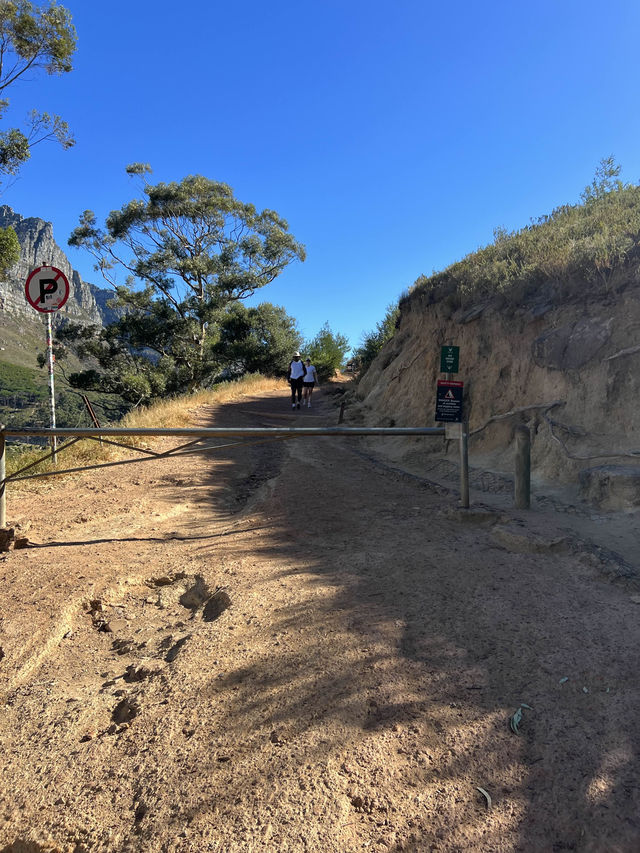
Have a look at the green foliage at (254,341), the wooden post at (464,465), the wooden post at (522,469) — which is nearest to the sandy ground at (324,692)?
the wooden post at (464,465)

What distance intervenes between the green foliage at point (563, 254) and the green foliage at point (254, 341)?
16764 mm

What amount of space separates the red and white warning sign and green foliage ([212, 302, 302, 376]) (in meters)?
19.5

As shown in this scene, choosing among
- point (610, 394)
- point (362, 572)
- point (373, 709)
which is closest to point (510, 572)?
point (362, 572)

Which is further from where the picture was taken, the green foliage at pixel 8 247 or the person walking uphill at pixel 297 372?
the person walking uphill at pixel 297 372

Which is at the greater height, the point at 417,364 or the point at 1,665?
the point at 417,364

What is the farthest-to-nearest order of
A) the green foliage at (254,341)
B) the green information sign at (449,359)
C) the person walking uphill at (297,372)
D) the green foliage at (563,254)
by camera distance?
the green foliage at (254,341)
the person walking uphill at (297,372)
the green foliage at (563,254)
the green information sign at (449,359)

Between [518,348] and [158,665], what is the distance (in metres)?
7.31

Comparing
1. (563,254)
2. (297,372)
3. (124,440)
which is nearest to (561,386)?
(563,254)

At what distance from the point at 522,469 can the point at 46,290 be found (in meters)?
6.93

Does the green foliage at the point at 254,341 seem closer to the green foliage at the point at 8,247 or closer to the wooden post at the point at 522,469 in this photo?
the green foliage at the point at 8,247

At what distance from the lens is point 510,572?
3.71 meters

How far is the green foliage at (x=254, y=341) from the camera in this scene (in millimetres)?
28094

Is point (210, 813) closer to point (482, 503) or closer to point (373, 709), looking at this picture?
point (373, 709)

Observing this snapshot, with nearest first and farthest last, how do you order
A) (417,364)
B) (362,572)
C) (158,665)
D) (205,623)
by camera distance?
(158,665) < (205,623) < (362,572) < (417,364)
